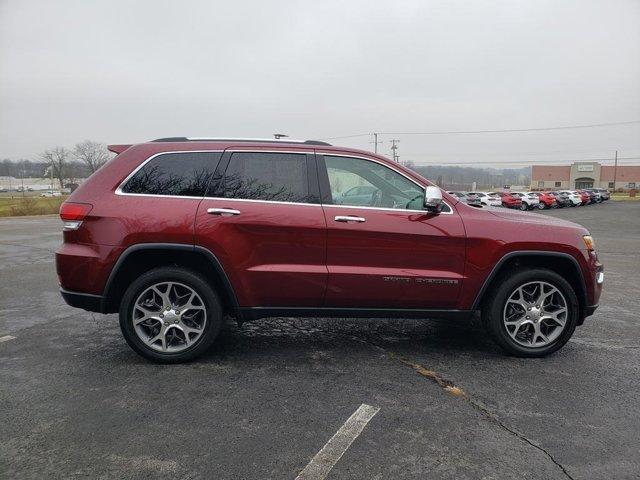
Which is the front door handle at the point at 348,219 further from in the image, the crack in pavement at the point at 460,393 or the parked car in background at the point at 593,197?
the parked car in background at the point at 593,197

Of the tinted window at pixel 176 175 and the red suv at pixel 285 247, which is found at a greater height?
the tinted window at pixel 176 175

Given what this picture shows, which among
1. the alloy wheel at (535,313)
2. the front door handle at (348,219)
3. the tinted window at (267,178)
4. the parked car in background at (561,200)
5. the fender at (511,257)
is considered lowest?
the parked car in background at (561,200)

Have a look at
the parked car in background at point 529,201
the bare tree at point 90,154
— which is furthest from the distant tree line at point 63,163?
the parked car in background at point 529,201

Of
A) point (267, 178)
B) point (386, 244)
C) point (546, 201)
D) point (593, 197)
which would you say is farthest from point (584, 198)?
point (267, 178)

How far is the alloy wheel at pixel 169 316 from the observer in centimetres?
383

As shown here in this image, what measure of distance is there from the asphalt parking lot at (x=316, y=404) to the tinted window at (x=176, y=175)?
1502mm

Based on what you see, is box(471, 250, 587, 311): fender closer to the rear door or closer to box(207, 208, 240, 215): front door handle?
the rear door

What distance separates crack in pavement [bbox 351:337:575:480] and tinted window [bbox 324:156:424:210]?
136 cm

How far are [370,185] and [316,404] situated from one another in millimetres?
1900

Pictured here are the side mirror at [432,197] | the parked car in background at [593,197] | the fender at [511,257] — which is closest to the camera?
the side mirror at [432,197]

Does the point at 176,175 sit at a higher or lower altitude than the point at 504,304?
higher

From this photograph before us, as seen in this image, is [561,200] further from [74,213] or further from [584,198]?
[74,213]

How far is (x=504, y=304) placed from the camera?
4.02 m

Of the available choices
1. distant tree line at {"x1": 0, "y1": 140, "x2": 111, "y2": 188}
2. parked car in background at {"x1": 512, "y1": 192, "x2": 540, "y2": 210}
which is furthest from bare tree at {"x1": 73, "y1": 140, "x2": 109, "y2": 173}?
parked car in background at {"x1": 512, "y1": 192, "x2": 540, "y2": 210}
